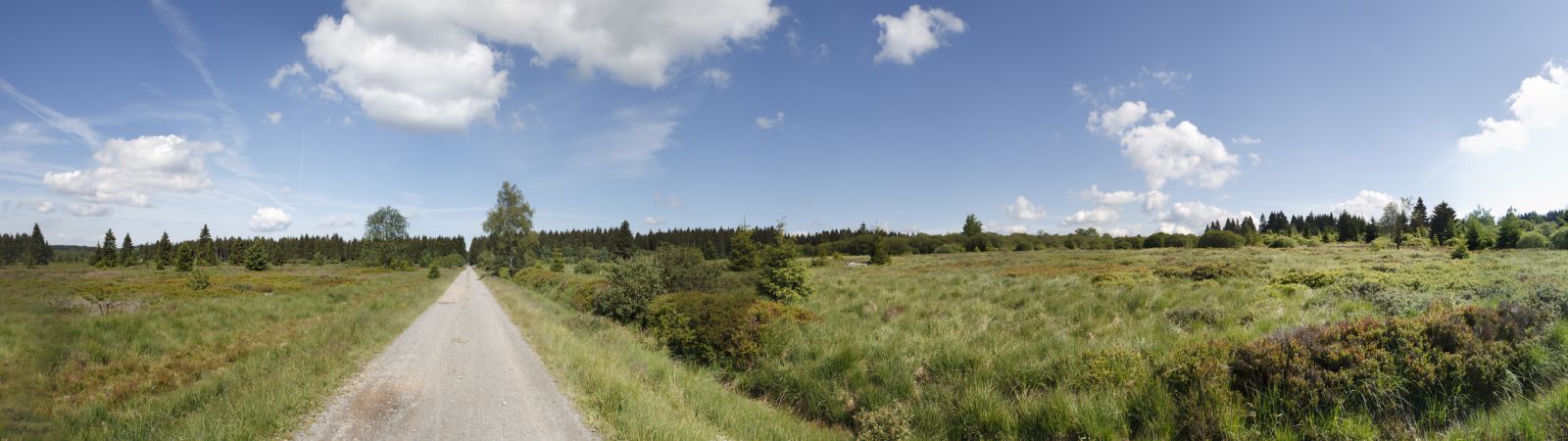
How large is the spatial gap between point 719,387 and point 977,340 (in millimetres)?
5475

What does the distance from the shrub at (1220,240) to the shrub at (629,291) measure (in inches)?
2915

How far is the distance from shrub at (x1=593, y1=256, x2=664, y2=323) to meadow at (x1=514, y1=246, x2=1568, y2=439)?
627 cm

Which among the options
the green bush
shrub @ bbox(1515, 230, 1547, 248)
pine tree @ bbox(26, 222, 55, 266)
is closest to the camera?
pine tree @ bbox(26, 222, 55, 266)

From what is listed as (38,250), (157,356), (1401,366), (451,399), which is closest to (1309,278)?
(1401,366)

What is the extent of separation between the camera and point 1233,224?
112 m

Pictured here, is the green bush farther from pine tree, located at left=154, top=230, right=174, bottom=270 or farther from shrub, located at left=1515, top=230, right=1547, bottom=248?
pine tree, located at left=154, top=230, right=174, bottom=270

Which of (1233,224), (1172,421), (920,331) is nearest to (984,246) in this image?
(1233,224)

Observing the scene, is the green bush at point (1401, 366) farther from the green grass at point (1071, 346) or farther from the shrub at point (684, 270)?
the shrub at point (684, 270)

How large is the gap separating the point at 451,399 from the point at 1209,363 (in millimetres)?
11115

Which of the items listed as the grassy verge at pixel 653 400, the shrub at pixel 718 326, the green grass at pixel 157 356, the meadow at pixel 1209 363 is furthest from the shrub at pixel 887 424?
the green grass at pixel 157 356

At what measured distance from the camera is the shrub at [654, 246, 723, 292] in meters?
23.5

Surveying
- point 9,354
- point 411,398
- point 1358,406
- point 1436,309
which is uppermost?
point 9,354

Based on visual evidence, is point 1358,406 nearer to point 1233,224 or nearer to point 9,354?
point 9,354

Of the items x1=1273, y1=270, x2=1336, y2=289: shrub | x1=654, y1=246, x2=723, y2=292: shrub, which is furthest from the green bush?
x1=654, y1=246, x2=723, y2=292: shrub
